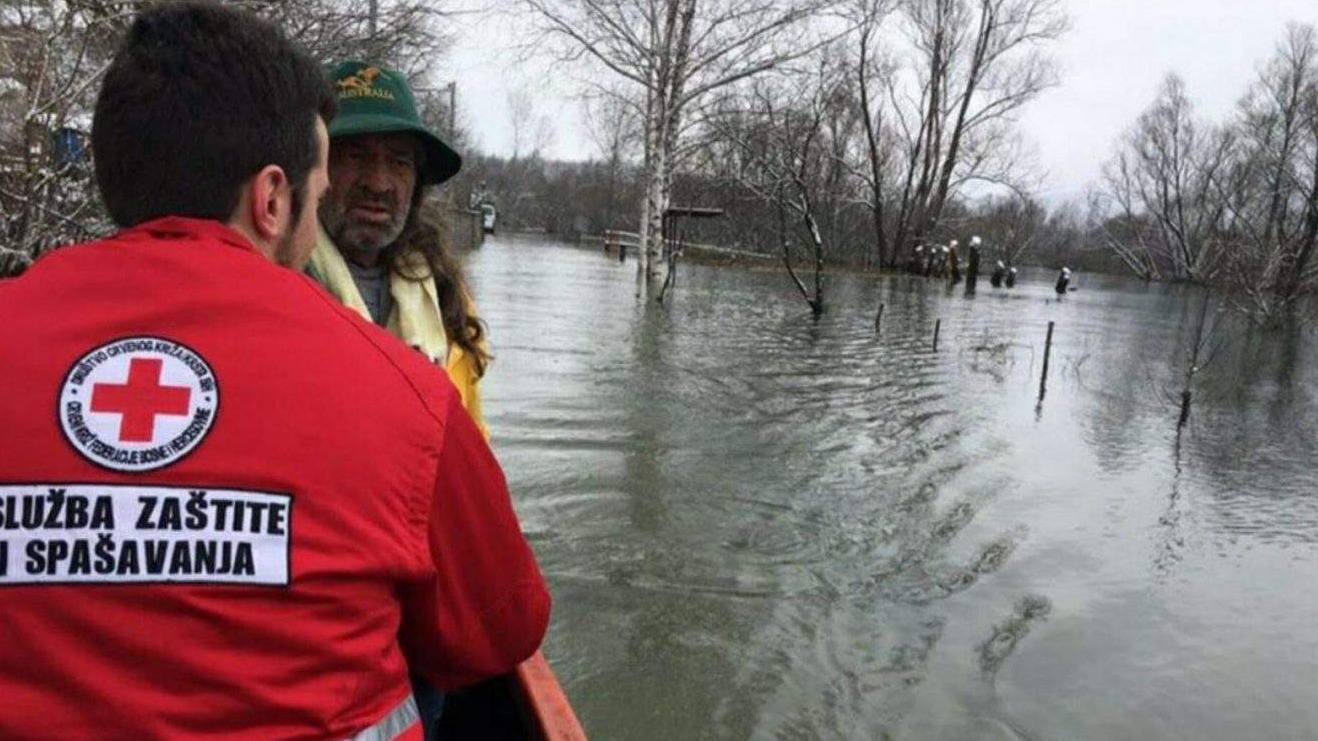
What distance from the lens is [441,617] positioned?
1.30 meters

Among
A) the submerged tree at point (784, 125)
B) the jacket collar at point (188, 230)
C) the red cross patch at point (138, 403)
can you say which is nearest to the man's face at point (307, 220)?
the jacket collar at point (188, 230)

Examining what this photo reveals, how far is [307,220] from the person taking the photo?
1.32m

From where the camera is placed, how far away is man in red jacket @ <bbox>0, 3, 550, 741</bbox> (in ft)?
3.23

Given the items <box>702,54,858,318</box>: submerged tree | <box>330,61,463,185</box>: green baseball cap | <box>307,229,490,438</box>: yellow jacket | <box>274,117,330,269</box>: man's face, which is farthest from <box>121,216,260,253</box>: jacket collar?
<box>702,54,858,318</box>: submerged tree

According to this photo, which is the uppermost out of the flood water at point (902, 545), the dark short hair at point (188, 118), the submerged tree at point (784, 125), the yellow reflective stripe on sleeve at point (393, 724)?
the submerged tree at point (784, 125)

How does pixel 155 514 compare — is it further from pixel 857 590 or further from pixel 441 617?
pixel 857 590

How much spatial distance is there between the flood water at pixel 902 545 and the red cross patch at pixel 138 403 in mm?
3222

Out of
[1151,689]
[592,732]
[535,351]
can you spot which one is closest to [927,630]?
[1151,689]

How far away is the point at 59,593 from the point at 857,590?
5.03m

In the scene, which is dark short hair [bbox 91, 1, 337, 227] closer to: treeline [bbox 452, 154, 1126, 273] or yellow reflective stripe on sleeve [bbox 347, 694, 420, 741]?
yellow reflective stripe on sleeve [bbox 347, 694, 420, 741]

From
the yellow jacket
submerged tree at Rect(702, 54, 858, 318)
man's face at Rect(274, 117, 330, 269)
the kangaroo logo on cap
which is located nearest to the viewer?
man's face at Rect(274, 117, 330, 269)

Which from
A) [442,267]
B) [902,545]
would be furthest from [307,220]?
[902,545]

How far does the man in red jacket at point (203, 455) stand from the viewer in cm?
98

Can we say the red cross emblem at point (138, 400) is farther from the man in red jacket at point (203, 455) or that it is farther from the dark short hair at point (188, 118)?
the dark short hair at point (188, 118)
